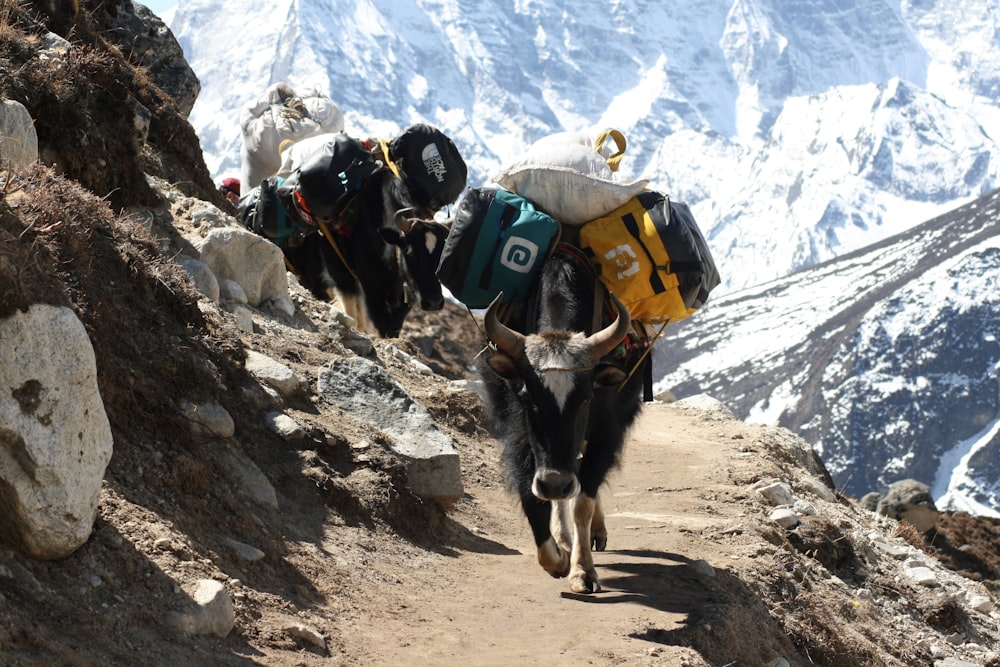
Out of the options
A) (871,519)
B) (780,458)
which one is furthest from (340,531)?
(871,519)

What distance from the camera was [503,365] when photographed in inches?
197

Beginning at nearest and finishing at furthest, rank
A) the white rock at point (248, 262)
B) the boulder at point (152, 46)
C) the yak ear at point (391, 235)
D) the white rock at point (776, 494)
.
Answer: the white rock at point (776, 494) → the white rock at point (248, 262) → the yak ear at point (391, 235) → the boulder at point (152, 46)

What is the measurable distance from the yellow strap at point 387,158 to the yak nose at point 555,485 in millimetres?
4534

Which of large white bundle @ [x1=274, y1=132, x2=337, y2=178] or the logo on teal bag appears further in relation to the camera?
large white bundle @ [x1=274, y1=132, x2=337, y2=178]

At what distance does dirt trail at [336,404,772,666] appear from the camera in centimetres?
421

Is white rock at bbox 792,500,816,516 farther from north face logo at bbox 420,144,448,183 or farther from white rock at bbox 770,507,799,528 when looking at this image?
north face logo at bbox 420,144,448,183

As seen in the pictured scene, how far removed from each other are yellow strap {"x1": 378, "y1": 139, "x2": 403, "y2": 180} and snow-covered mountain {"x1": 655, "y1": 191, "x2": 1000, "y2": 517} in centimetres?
13337

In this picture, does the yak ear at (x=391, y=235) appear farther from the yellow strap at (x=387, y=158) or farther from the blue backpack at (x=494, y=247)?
the blue backpack at (x=494, y=247)

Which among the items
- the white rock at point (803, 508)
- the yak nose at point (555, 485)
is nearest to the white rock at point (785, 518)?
the white rock at point (803, 508)

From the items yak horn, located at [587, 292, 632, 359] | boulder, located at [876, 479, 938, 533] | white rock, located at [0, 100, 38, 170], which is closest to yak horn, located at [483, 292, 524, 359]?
yak horn, located at [587, 292, 632, 359]

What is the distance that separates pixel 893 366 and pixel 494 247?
159 meters

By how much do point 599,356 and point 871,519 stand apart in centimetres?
472

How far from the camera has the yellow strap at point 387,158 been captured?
893 cm

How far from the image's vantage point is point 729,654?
459cm
